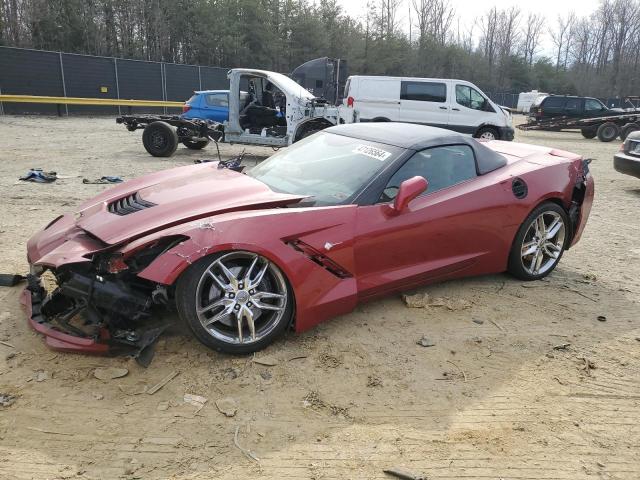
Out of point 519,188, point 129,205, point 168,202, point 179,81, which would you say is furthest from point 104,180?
point 179,81

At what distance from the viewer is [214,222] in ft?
10.00

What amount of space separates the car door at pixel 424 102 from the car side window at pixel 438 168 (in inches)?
456

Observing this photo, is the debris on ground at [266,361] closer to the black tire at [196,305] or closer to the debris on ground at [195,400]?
the black tire at [196,305]

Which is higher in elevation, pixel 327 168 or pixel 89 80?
pixel 89 80

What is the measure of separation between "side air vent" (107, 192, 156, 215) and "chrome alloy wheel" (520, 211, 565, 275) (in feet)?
10.2

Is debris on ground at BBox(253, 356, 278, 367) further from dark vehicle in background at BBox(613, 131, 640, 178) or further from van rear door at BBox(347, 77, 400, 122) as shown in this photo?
van rear door at BBox(347, 77, 400, 122)

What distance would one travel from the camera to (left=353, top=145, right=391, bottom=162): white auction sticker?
12.4 feet

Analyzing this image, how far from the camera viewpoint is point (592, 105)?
23906 mm

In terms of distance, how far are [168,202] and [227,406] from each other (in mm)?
1459

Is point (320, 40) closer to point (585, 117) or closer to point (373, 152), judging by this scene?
point (585, 117)

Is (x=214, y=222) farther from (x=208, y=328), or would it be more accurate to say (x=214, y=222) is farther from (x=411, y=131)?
(x=411, y=131)

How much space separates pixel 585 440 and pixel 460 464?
2.35 feet

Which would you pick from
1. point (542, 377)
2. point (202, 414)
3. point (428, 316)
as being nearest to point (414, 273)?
point (428, 316)

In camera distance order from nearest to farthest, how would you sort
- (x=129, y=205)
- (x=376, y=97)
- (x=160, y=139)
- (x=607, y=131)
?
(x=129, y=205) < (x=160, y=139) < (x=376, y=97) < (x=607, y=131)
